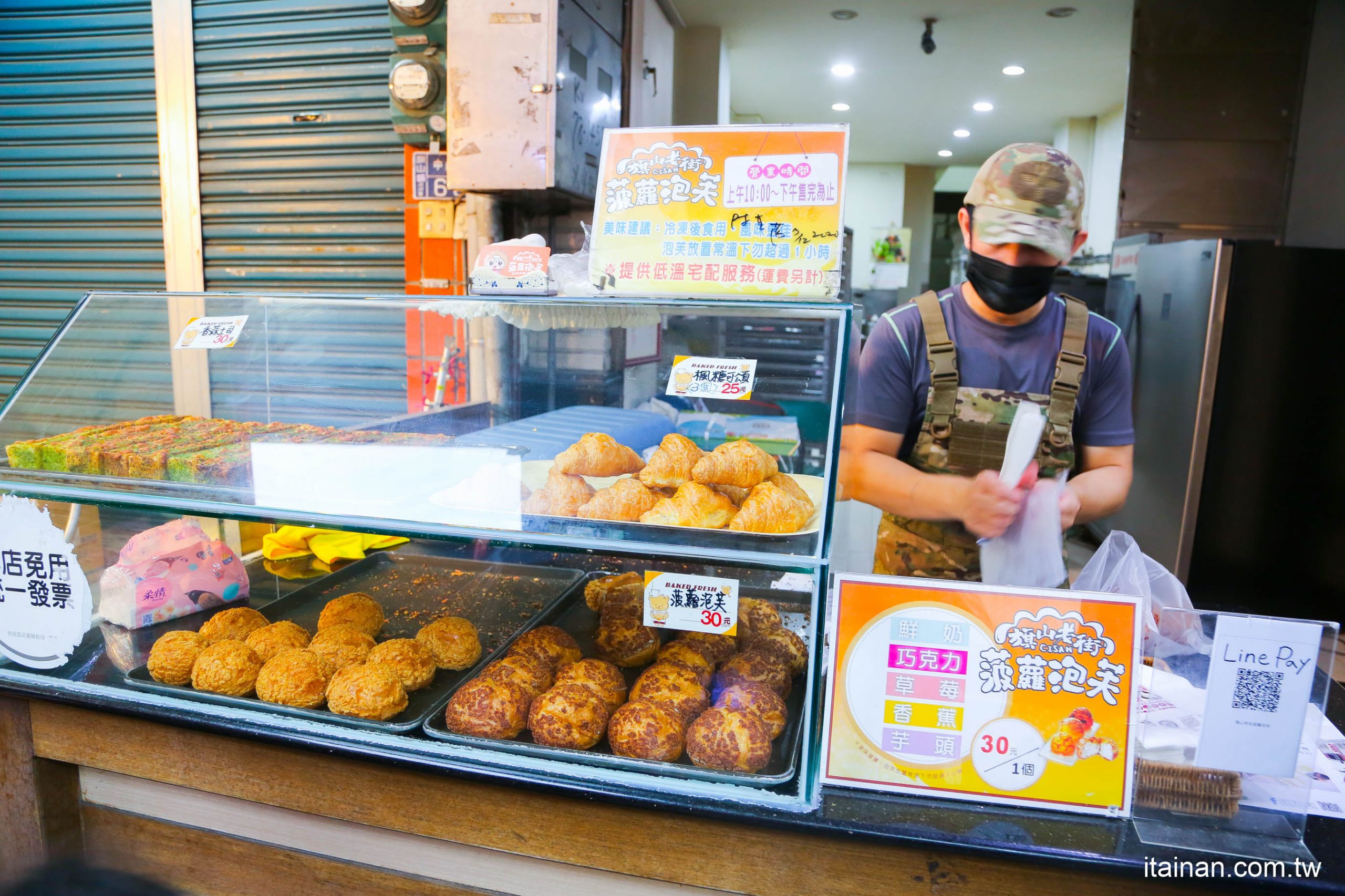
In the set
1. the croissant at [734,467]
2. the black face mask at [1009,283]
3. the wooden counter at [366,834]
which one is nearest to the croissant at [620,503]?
the croissant at [734,467]

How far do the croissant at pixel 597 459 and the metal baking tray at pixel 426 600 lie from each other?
40cm

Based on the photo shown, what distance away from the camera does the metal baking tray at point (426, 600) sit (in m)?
1.55

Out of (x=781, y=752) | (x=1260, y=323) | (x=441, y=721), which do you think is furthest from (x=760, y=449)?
(x=1260, y=323)

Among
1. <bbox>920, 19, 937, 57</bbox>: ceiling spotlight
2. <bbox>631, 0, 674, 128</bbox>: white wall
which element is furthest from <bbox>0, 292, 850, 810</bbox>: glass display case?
<bbox>920, 19, 937, 57</bbox>: ceiling spotlight

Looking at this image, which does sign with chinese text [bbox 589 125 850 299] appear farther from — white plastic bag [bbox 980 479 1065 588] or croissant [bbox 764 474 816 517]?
white plastic bag [bbox 980 479 1065 588]

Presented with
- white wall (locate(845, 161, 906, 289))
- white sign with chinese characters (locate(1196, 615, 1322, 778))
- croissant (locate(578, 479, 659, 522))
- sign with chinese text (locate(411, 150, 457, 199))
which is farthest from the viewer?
white wall (locate(845, 161, 906, 289))

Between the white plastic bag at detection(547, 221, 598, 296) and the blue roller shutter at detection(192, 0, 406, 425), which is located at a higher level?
the blue roller shutter at detection(192, 0, 406, 425)

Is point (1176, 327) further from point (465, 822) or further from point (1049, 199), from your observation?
point (465, 822)

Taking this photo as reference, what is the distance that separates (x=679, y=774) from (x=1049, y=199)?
1.50m

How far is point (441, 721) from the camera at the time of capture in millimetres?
1466

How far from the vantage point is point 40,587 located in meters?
1.67

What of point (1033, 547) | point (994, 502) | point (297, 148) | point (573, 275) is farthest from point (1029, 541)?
point (297, 148)

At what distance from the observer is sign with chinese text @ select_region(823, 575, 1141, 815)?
1222mm

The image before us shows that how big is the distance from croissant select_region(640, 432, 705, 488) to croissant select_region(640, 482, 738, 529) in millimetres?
73
